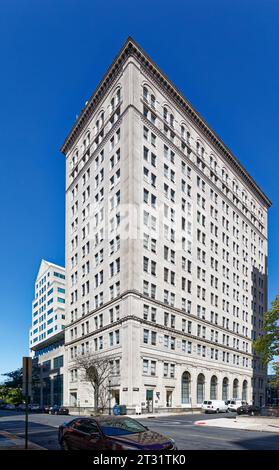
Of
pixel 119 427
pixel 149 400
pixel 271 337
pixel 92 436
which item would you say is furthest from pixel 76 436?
pixel 149 400

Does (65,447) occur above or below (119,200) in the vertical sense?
below

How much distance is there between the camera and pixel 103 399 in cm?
6072

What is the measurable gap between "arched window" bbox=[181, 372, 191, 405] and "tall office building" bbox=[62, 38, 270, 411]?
5.8 inches

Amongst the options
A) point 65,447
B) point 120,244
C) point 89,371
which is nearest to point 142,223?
point 120,244

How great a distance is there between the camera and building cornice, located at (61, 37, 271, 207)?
65938 millimetres

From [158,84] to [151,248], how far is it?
1023 inches

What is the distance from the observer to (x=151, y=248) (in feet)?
204

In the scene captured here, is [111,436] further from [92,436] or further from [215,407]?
[215,407]

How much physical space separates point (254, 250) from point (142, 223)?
50.1 meters

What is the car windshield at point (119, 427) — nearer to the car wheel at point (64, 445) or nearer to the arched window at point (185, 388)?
the car wheel at point (64, 445)

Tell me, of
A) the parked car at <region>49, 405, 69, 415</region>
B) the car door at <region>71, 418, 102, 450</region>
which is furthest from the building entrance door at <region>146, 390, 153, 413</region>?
the car door at <region>71, 418, 102, 450</region>

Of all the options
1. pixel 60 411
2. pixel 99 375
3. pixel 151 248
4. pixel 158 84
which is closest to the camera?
pixel 60 411

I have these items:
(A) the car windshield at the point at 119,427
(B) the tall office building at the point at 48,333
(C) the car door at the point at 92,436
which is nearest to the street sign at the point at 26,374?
(C) the car door at the point at 92,436
